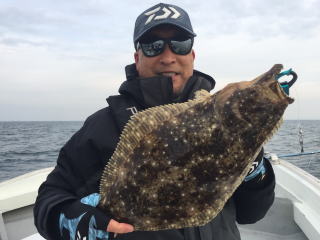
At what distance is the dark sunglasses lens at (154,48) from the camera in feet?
8.46

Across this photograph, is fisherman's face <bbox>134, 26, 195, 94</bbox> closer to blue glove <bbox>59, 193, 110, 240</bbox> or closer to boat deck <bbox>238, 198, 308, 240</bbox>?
blue glove <bbox>59, 193, 110, 240</bbox>

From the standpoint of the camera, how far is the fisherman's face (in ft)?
8.46

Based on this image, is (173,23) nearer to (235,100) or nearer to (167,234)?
(235,100)

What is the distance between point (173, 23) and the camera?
2.52 metres

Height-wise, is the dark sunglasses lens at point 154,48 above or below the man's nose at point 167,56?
above

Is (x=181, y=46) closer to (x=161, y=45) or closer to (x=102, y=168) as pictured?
(x=161, y=45)

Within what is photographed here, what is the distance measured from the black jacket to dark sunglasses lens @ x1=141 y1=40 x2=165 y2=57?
0.22m

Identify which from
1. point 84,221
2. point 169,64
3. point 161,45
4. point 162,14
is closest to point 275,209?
point 169,64

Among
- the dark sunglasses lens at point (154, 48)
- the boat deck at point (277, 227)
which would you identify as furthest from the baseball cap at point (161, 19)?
the boat deck at point (277, 227)

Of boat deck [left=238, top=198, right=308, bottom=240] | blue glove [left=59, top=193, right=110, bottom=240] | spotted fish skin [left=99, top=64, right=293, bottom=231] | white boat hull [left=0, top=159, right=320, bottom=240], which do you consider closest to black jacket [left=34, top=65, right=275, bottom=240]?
blue glove [left=59, top=193, right=110, bottom=240]

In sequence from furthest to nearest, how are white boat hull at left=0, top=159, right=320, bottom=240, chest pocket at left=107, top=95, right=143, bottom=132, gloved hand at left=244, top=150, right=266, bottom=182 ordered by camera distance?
white boat hull at left=0, top=159, right=320, bottom=240
chest pocket at left=107, top=95, right=143, bottom=132
gloved hand at left=244, top=150, right=266, bottom=182

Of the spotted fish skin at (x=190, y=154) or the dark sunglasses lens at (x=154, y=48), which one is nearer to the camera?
the spotted fish skin at (x=190, y=154)

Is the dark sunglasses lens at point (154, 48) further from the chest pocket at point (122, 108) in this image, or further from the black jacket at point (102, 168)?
the chest pocket at point (122, 108)

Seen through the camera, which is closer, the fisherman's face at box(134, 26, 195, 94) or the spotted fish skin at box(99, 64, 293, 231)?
the spotted fish skin at box(99, 64, 293, 231)
